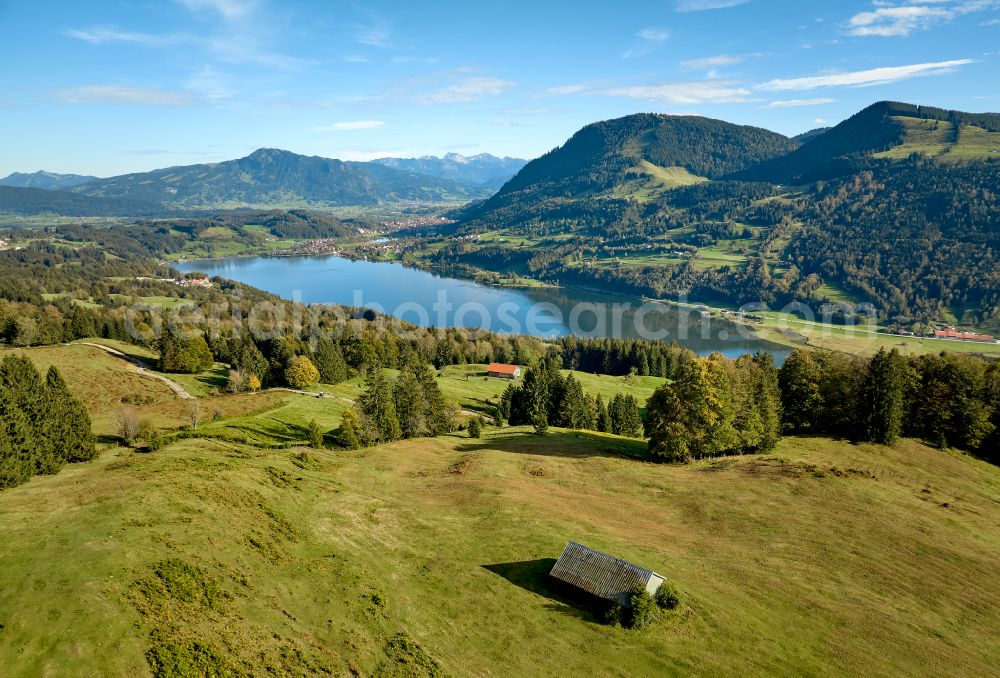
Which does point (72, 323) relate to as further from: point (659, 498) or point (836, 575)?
point (836, 575)

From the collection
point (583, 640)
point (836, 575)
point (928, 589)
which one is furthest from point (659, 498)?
point (583, 640)

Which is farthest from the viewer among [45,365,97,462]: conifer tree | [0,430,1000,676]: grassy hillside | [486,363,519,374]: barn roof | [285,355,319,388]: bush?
[486,363,519,374]: barn roof

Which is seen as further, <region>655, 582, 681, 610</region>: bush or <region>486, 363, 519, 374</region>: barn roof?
<region>486, 363, 519, 374</region>: barn roof

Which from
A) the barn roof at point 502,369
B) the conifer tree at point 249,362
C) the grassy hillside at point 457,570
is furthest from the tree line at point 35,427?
the barn roof at point 502,369

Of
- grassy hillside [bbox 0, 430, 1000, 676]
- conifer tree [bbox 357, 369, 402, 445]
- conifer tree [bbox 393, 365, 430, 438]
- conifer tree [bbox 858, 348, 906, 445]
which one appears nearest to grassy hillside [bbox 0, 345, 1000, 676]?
grassy hillside [bbox 0, 430, 1000, 676]

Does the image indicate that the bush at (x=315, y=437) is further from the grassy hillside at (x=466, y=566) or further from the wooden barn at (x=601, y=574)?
the wooden barn at (x=601, y=574)

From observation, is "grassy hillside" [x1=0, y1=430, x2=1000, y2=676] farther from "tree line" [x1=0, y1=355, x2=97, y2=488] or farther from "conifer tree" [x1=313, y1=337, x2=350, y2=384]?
"conifer tree" [x1=313, y1=337, x2=350, y2=384]
